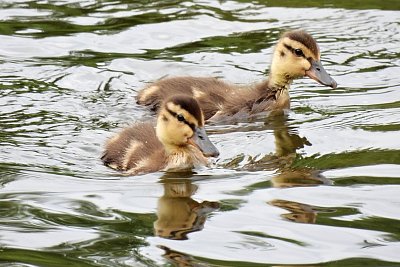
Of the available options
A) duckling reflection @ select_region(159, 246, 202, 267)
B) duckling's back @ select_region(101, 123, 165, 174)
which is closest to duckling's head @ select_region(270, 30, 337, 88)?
duckling's back @ select_region(101, 123, 165, 174)

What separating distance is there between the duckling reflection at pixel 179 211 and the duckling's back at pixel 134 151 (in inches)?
10.8

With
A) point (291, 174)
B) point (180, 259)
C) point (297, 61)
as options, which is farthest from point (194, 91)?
point (180, 259)

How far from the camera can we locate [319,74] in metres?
7.32

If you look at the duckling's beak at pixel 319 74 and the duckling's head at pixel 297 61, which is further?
the duckling's head at pixel 297 61

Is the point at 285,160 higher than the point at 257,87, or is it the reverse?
the point at 257,87

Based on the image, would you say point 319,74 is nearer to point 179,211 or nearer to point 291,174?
point 291,174

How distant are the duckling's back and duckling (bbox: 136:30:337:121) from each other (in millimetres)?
825

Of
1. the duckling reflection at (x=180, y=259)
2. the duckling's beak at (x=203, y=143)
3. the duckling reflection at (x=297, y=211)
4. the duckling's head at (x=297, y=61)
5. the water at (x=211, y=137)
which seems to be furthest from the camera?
the duckling's head at (x=297, y=61)

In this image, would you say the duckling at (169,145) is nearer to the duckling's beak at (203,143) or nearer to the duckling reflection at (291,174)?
the duckling's beak at (203,143)

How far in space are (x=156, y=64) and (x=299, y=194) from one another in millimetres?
3031

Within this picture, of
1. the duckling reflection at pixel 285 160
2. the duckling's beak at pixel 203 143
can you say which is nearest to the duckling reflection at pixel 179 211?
the duckling's beak at pixel 203 143

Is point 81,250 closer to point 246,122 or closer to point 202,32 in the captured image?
point 246,122

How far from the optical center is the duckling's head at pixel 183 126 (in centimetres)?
593

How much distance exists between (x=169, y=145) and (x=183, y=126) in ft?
0.63
